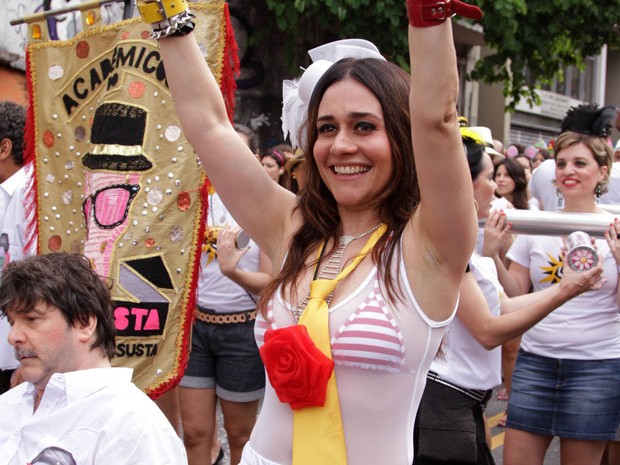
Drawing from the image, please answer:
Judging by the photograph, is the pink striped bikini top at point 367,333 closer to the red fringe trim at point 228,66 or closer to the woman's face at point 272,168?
the red fringe trim at point 228,66

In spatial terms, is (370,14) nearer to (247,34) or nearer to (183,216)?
(247,34)

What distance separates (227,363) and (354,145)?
260 centimetres

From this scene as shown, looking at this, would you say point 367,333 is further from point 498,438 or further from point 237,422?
point 498,438

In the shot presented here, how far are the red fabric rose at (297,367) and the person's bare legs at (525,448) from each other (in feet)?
6.90

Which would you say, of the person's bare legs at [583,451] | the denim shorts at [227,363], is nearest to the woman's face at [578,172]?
the person's bare legs at [583,451]

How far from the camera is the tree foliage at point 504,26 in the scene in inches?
384

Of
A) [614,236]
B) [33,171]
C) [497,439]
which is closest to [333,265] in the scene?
[614,236]

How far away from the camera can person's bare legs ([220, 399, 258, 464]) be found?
4.28 m

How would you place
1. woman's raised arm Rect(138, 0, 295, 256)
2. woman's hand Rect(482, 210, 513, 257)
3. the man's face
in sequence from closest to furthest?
woman's raised arm Rect(138, 0, 295, 256)
the man's face
woman's hand Rect(482, 210, 513, 257)

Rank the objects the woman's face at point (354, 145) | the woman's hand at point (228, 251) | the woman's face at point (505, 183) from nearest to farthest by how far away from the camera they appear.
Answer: the woman's face at point (354, 145) < the woman's hand at point (228, 251) < the woman's face at point (505, 183)

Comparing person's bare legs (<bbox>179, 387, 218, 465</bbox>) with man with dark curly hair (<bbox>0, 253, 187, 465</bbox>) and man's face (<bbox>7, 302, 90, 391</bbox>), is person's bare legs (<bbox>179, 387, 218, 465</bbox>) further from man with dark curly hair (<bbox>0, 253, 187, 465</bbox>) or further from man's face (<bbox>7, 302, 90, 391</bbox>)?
man's face (<bbox>7, 302, 90, 391</bbox>)

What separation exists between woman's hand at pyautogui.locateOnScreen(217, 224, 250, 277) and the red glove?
2.71 m

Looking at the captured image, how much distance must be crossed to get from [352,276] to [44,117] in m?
2.03

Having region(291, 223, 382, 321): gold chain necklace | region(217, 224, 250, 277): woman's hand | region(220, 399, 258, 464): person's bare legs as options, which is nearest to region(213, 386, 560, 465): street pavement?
region(220, 399, 258, 464): person's bare legs
